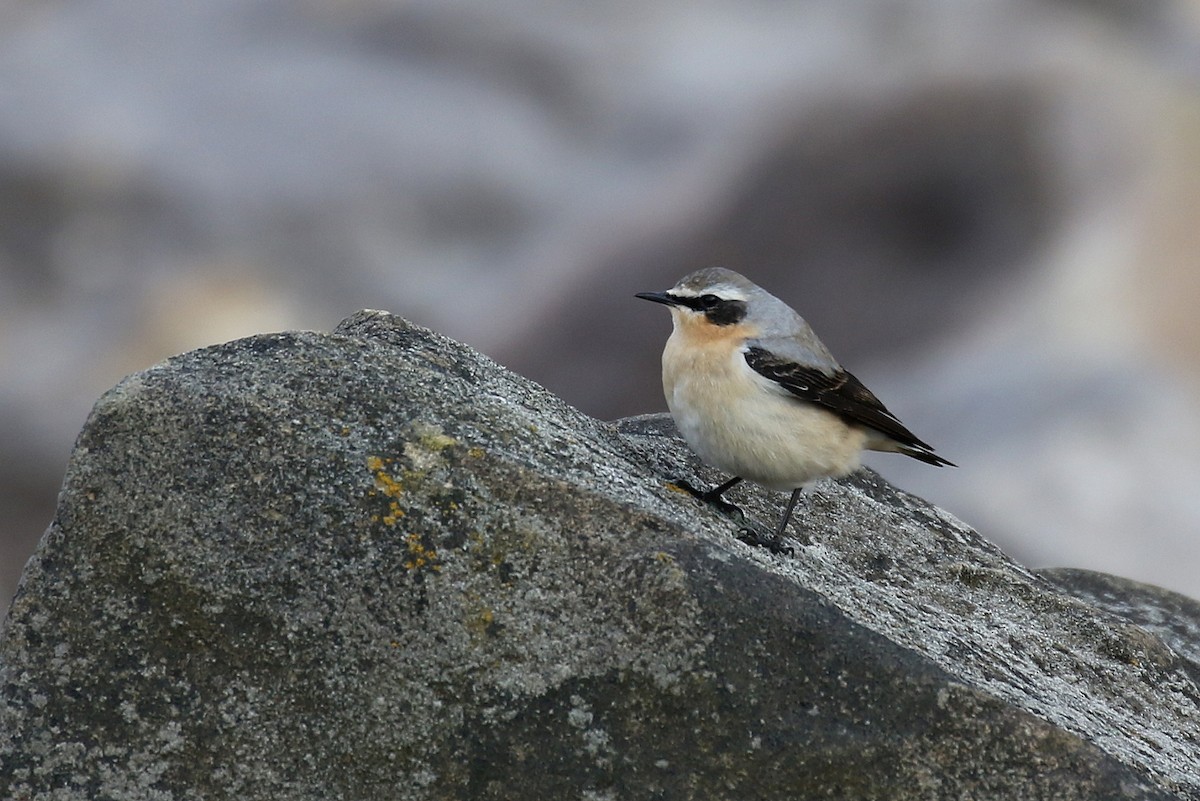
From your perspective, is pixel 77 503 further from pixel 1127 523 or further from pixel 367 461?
pixel 1127 523

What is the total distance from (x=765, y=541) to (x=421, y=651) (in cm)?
183

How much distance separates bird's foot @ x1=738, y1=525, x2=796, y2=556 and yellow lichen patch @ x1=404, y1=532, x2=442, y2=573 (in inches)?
62.2

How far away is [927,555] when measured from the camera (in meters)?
7.58

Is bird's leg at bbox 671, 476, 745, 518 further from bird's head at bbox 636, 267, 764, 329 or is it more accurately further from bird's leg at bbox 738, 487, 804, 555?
bird's head at bbox 636, 267, 764, 329

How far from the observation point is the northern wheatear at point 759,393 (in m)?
7.16

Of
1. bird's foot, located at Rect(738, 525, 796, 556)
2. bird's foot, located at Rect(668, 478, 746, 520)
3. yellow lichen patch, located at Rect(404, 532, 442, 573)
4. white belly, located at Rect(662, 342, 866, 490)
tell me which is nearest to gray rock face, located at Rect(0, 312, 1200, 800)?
yellow lichen patch, located at Rect(404, 532, 442, 573)

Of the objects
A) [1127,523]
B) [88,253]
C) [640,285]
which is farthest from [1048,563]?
[88,253]

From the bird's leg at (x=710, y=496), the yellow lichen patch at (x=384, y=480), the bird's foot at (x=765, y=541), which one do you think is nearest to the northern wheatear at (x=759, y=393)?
the bird's leg at (x=710, y=496)

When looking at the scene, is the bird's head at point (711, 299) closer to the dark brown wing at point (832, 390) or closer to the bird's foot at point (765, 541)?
the dark brown wing at point (832, 390)

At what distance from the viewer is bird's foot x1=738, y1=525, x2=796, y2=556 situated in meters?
6.02

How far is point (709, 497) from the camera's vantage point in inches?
264

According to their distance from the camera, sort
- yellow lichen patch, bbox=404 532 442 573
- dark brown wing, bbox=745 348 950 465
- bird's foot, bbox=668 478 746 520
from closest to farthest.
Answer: yellow lichen patch, bbox=404 532 442 573 < bird's foot, bbox=668 478 746 520 < dark brown wing, bbox=745 348 950 465

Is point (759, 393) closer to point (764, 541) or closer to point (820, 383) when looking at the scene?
point (820, 383)

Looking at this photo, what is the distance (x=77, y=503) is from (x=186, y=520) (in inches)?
16.4
